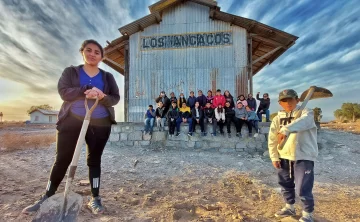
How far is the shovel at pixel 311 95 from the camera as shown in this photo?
269 cm

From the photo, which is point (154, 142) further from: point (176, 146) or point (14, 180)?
point (14, 180)

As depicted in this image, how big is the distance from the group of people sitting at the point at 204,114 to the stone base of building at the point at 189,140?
0.16 m

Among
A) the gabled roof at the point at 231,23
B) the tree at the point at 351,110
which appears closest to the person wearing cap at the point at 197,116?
the gabled roof at the point at 231,23

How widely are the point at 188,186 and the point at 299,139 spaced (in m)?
2.20

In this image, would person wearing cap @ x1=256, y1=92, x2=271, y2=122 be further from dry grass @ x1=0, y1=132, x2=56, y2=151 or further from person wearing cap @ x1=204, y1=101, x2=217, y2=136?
dry grass @ x1=0, y1=132, x2=56, y2=151

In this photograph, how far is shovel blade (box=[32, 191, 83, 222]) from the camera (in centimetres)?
202

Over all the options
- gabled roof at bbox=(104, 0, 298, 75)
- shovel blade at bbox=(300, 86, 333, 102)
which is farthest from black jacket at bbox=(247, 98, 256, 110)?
shovel blade at bbox=(300, 86, 333, 102)

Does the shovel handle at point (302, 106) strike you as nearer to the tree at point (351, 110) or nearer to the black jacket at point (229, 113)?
the black jacket at point (229, 113)

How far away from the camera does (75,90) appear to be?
2357 mm

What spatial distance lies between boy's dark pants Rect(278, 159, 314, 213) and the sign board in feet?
26.1

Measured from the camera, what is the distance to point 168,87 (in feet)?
32.4

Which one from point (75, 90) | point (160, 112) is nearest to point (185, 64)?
point (160, 112)

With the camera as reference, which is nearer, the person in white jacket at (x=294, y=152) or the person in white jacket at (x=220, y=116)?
the person in white jacket at (x=294, y=152)

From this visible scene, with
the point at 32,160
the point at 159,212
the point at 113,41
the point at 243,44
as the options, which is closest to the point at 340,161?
the point at 243,44
